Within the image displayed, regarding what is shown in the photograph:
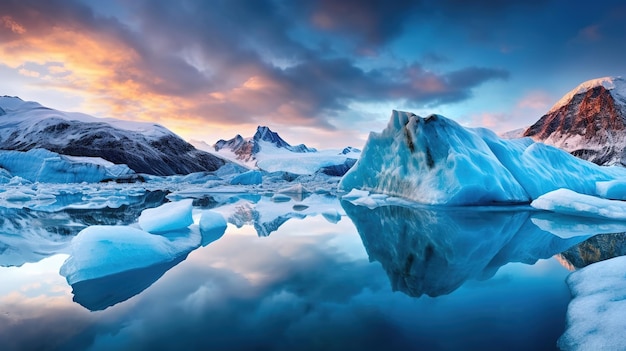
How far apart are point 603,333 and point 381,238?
2.82m

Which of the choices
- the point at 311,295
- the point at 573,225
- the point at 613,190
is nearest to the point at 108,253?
the point at 311,295

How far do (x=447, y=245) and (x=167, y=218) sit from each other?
3.61 metres

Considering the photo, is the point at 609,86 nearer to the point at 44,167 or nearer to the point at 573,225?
the point at 573,225

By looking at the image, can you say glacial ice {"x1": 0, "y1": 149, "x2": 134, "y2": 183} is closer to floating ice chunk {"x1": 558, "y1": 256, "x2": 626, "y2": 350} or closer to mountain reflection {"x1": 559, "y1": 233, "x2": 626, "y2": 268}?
mountain reflection {"x1": 559, "y1": 233, "x2": 626, "y2": 268}

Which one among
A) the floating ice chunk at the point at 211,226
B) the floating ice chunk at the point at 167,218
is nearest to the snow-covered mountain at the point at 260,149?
the floating ice chunk at the point at 211,226

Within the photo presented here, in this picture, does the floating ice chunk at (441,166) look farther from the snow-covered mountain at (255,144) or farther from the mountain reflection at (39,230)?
the snow-covered mountain at (255,144)

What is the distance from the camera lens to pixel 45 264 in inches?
127

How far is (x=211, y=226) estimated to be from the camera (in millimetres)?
5016

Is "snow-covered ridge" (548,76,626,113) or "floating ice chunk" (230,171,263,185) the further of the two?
"snow-covered ridge" (548,76,626,113)

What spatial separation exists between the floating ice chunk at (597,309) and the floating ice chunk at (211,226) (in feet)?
12.8

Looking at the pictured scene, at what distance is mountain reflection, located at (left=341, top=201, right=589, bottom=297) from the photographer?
2.76 metres

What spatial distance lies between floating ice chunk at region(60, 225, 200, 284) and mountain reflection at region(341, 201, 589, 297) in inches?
89.9

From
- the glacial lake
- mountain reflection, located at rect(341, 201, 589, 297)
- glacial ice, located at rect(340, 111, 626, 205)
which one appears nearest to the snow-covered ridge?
glacial ice, located at rect(340, 111, 626, 205)

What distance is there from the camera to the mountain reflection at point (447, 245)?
2.76 m
